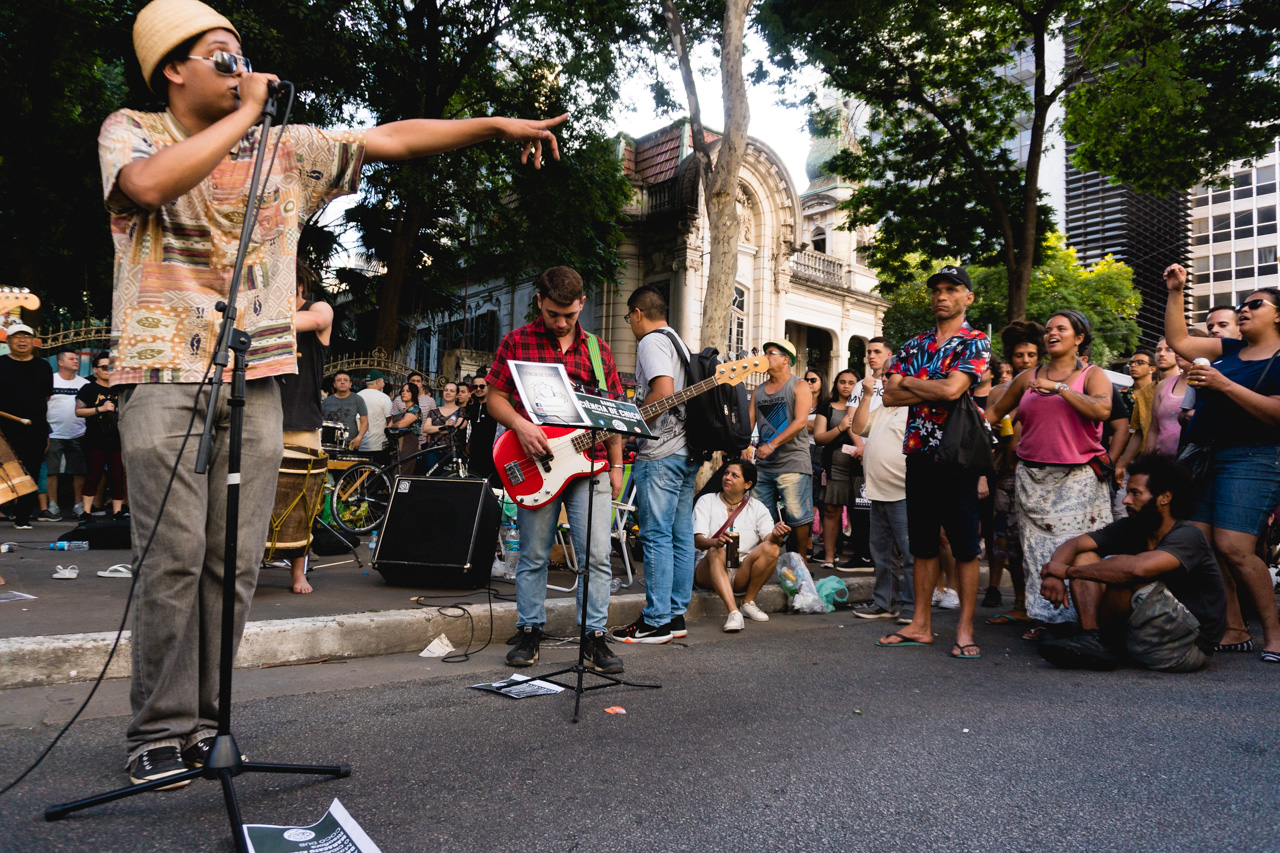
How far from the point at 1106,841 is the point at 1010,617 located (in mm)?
4236

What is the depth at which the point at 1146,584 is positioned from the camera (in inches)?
190

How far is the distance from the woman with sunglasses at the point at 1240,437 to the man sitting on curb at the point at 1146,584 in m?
0.20

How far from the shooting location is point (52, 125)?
17062 mm

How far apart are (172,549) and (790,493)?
228 inches

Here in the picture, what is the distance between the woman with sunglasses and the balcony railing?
22141 mm

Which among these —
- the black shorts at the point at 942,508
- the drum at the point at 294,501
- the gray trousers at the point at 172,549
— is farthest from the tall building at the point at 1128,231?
the gray trousers at the point at 172,549

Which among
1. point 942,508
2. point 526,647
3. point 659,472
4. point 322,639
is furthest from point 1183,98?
point 322,639

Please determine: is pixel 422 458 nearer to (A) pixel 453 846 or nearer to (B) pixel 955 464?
→ (B) pixel 955 464

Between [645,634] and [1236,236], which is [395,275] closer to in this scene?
[645,634]

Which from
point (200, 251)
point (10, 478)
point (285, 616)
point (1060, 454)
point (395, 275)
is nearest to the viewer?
point (200, 251)

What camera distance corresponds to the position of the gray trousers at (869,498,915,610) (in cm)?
653

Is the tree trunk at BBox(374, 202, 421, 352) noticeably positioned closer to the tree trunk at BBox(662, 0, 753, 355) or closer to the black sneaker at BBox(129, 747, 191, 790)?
the tree trunk at BBox(662, 0, 753, 355)

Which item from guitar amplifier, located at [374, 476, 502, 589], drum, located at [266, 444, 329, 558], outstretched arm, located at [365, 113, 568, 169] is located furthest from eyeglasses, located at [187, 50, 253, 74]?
guitar amplifier, located at [374, 476, 502, 589]

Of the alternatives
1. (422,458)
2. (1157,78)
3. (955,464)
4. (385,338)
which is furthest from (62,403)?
(1157,78)
